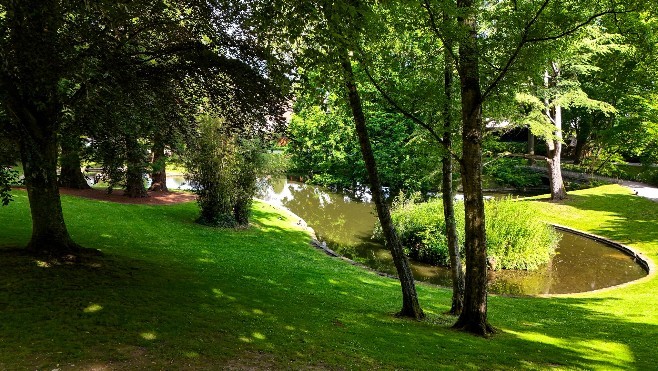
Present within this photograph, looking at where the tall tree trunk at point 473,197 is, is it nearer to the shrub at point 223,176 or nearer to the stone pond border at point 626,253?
the stone pond border at point 626,253

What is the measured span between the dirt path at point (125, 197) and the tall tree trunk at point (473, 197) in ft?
59.5

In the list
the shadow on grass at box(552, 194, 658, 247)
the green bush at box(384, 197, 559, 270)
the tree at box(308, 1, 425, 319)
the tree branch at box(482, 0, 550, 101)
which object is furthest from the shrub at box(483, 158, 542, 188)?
the tree branch at box(482, 0, 550, 101)

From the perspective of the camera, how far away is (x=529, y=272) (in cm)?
1742

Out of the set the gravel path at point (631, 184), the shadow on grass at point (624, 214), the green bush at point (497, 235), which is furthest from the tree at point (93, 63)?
the gravel path at point (631, 184)

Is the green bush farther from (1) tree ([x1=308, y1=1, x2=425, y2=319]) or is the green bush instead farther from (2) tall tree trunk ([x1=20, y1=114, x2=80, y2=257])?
(2) tall tree trunk ([x1=20, y1=114, x2=80, y2=257])

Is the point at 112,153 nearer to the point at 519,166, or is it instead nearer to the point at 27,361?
the point at 27,361

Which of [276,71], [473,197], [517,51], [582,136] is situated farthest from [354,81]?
[582,136]

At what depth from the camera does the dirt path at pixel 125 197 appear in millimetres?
21219

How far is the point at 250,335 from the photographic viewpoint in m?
6.18

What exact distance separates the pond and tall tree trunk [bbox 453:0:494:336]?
26.2ft

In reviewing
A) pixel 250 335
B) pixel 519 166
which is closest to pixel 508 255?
pixel 250 335

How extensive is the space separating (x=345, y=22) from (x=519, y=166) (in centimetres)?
3717

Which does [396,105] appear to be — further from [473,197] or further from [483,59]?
[473,197]

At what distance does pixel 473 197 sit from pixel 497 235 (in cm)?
1071
